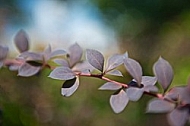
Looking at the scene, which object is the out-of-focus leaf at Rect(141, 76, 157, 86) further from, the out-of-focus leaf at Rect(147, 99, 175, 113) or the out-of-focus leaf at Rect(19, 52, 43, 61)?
the out-of-focus leaf at Rect(19, 52, 43, 61)

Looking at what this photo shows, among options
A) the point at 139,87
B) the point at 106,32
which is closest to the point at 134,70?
the point at 139,87

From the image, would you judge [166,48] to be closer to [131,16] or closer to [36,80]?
[131,16]

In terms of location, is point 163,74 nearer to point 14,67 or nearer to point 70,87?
point 70,87

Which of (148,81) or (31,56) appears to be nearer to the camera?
(148,81)

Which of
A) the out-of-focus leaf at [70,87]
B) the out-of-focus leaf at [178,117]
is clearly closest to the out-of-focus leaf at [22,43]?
the out-of-focus leaf at [70,87]

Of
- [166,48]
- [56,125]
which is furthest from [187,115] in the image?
[166,48]

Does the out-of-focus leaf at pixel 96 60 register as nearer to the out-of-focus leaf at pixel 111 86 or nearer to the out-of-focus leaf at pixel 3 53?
the out-of-focus leaf at pixel 111 86
